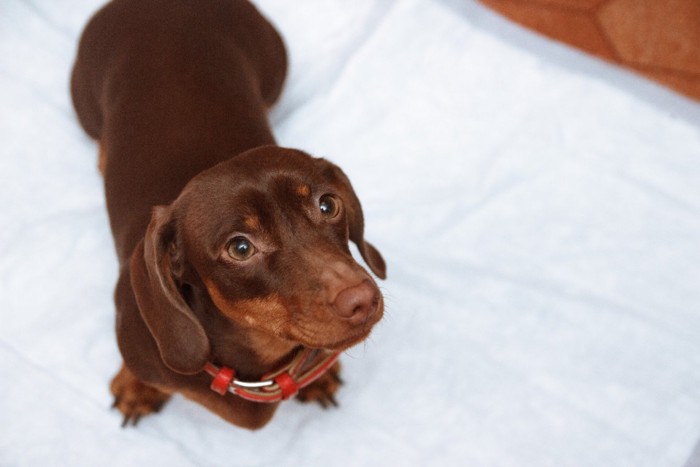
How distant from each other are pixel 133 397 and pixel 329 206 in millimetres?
1092

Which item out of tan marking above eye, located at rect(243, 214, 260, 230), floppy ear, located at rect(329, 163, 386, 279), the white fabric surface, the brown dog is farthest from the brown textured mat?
tan marking above eye, located at rect(243, 214, 260, 230)

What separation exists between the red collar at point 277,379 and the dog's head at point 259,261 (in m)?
0.16

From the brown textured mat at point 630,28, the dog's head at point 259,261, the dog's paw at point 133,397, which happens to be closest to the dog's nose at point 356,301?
the dog's head at point 259,261

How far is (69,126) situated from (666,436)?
2.63m

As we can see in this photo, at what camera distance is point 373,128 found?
134 inches

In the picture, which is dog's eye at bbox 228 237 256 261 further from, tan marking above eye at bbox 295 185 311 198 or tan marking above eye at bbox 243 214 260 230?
tan marking above eye at bbox 295 185 311 198

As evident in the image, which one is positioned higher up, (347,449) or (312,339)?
(312,339)

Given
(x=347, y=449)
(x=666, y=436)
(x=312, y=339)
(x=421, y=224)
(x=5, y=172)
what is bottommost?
(x=5, y=172)

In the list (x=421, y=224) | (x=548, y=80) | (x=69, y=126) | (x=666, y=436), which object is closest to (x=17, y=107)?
(x=69, y=126)

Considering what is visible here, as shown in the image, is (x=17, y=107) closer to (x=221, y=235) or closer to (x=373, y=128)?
(x=373, y=128)

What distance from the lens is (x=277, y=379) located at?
93.0 inches

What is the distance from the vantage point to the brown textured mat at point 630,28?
12.4ft

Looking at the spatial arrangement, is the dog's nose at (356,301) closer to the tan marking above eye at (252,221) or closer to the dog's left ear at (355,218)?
the tan marking above eye at (252,221)

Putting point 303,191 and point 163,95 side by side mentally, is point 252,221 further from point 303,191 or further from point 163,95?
point 163,95
